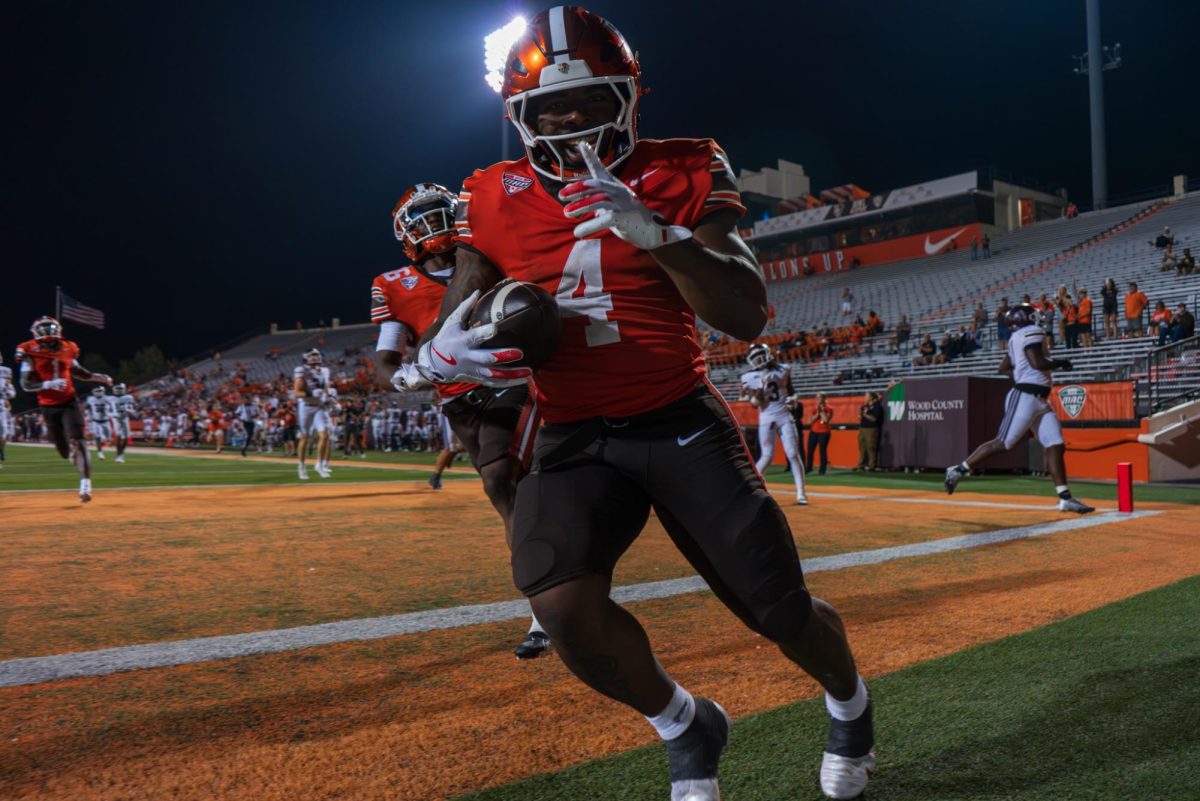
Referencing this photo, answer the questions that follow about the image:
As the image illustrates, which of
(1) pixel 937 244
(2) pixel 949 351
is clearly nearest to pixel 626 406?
(2) pixel 949 351

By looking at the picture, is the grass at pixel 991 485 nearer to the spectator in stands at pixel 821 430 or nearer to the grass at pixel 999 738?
the spectator in stands at pixel 821 430

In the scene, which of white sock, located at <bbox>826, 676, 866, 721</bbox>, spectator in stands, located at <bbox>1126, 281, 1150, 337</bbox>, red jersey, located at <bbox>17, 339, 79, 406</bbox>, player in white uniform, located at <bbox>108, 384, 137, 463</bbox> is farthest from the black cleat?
player in white uniform, located at <bbox>108, 384, 137, 463</bbox>

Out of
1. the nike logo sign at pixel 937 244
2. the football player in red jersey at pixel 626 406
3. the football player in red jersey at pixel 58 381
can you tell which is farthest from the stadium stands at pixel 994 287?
the football player in red jersey at pixel 58 381

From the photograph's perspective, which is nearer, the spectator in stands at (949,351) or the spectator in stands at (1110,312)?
the spectator in stands at (1110,312)

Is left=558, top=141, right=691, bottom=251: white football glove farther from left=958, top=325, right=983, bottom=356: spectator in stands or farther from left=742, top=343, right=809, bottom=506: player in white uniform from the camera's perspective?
left=958, top=325, right=983, bottom=356: spectator in stands

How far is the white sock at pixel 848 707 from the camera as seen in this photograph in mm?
2320

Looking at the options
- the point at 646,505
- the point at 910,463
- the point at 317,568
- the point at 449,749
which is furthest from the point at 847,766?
the point at 910,463

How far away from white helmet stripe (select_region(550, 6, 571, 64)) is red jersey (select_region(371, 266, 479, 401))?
122 inches

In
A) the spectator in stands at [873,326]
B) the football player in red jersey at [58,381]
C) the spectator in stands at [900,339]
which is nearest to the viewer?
the football player in red jersey at [58,381]

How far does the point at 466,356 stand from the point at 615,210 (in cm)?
53

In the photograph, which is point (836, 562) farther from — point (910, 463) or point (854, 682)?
point (910, 463)

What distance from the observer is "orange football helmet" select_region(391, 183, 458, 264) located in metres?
4.56

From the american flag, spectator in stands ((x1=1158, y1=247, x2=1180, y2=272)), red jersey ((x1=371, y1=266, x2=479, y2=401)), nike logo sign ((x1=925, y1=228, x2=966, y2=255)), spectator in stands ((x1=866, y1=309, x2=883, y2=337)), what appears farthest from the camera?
the american flag

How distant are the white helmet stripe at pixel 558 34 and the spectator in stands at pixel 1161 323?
19.1 meters
